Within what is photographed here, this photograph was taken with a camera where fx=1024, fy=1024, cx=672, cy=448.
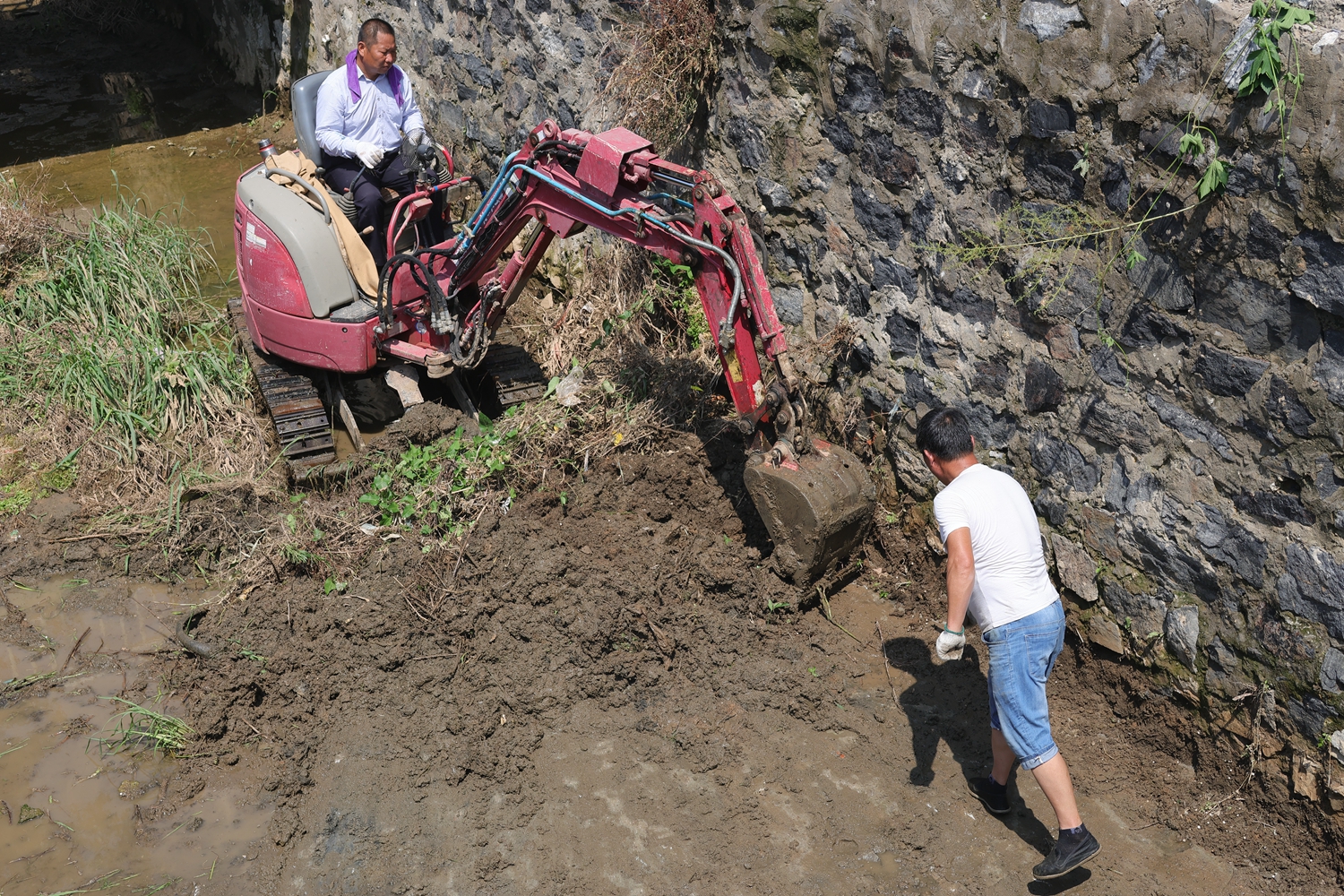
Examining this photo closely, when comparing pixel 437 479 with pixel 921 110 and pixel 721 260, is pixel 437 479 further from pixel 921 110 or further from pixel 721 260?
pixel 921 110

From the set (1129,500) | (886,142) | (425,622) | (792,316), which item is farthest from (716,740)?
(886,142)

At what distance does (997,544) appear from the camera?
3611mm

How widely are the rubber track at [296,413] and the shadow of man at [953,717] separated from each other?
3291 mm

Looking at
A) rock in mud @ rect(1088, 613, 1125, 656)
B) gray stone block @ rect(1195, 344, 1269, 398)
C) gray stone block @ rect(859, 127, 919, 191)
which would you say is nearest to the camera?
gray stone block @ rect(1195, 344, 1269, 398)

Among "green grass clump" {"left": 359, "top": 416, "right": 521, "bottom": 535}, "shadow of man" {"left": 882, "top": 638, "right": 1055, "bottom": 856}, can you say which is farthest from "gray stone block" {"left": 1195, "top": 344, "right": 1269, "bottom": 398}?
"green grass clump" {"left": 359, "top": 416, "right": 521, "bottom": 535}

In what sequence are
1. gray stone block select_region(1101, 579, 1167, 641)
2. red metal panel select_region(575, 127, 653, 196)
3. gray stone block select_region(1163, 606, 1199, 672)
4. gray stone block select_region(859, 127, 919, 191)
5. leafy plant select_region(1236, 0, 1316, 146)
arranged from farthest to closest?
1. gray stone block select_region(859, 127, 919, 191)
2. red metal panel select_region(575, 127, 653, 196)
3. gray stone block select_region(1101, 579, 1167, 641)
4. gray stone block select_region(1163, 606, 1199, 672)
5. leafy plant select_region(1236, 0, 1316, 146)

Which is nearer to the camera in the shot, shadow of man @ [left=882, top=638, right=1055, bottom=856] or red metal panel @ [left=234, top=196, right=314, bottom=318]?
shadow of man @ [left=882, top=638, right=1055, bottom=856]

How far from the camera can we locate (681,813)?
390 centimetres

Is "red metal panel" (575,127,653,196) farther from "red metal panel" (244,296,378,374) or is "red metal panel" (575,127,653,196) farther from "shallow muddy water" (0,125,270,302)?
"shallow muddy water" (0,125,270,302)

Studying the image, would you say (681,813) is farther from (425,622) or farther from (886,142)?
(886,142)

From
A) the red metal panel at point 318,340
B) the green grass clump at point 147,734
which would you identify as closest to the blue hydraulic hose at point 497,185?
the red metal panel at point 318,340

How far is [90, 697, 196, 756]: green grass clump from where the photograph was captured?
14.0 feet

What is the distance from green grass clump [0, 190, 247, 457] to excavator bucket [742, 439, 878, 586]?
3.40 m

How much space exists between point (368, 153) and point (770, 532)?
312 centimetres
